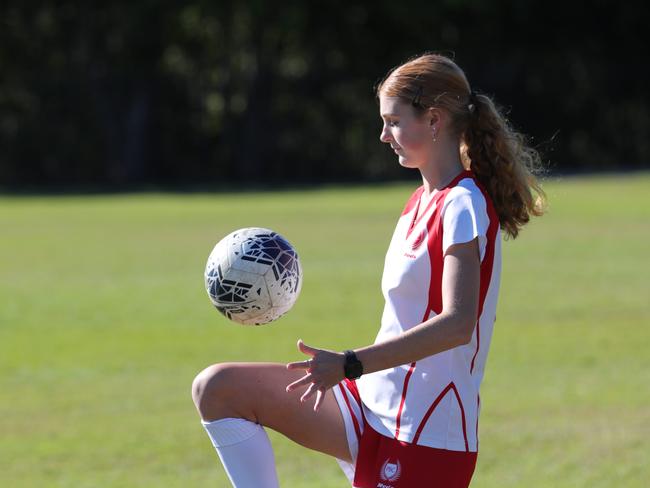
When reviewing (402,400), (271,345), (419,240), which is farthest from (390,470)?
(271,345)

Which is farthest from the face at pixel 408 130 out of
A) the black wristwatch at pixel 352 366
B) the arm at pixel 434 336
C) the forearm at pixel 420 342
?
the black wristwatch at pixel 352 366

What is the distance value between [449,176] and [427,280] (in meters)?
0.35

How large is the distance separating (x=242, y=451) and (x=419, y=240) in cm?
87

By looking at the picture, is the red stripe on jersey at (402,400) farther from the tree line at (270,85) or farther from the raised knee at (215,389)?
the tree line at (270,85)

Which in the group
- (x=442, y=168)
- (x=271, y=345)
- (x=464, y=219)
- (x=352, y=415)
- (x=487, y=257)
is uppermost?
(x=442, y=168)

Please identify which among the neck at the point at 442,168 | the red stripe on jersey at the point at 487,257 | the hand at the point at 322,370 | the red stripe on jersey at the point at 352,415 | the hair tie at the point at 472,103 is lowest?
the red stripe on jersey at the point at 352,415

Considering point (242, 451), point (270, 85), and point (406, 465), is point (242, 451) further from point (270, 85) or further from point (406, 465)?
point (270, 85)

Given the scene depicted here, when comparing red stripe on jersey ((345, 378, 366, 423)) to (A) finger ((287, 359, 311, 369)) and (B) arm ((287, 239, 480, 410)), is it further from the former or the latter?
(A) finger ((287, 359, 311, 369))

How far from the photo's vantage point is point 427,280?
154 inches

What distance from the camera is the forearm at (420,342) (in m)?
3.71

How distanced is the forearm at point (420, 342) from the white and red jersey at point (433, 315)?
0.56ft

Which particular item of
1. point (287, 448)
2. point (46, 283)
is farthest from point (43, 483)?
point (46, 283)

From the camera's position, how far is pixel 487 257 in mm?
3896

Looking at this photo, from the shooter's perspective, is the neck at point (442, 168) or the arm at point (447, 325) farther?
the neck at point (442, 168)
